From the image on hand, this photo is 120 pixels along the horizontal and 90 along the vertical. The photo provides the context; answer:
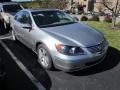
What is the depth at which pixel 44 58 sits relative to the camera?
5516 millimetres

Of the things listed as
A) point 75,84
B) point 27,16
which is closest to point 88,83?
point 75,84

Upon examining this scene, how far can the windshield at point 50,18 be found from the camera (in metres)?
6.10

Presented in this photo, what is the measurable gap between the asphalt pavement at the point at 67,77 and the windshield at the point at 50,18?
3.91ft

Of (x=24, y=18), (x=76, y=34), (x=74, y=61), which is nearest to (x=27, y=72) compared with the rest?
(x=74, y=61)

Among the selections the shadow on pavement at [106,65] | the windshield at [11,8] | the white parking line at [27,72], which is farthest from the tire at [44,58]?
the windshield at [11,8]

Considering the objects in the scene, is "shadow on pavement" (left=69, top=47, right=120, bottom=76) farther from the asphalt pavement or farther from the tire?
the tire

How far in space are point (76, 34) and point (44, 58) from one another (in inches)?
42.3

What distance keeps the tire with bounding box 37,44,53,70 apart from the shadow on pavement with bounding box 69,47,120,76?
0.66 m

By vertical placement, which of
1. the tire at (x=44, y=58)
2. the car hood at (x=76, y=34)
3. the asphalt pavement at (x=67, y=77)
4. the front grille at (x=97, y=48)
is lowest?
the asphalt pavement at (x=67, y=77)

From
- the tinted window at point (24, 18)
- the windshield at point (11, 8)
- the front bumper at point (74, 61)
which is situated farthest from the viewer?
the windshield at point (11, 8)

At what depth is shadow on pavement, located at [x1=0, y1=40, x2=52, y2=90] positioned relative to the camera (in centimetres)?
485

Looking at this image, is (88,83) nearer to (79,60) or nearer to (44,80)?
(79,60)

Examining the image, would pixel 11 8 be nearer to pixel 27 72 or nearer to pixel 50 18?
pixel 50 18

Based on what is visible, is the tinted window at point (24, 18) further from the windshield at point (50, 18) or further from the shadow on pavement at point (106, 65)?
the shadow on pavement at point (106, 65)
